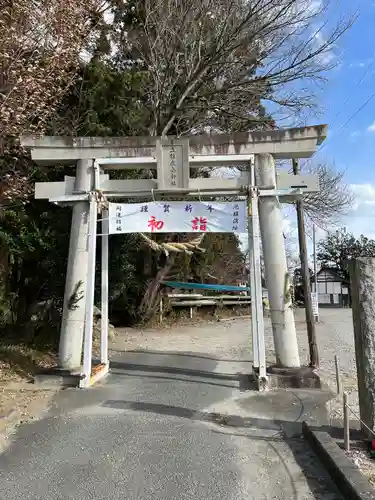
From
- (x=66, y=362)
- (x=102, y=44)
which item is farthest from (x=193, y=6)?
(x=66, y=362)

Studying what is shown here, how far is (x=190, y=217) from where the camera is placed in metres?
8.52

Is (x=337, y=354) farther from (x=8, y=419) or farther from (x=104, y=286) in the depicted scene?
(x=8, y=419)

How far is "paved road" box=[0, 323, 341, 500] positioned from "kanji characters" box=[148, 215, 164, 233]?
2.77 m

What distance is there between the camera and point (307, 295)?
412 inches

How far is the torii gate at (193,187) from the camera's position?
8523 millimetres

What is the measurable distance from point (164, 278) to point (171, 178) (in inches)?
545

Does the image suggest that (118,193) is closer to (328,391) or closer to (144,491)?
(328,391)

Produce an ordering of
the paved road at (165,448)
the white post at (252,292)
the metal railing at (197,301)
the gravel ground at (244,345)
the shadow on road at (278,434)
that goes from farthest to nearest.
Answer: the metal railing at (197,301) < the gravel ground at (244,345) < the white post at (252,292) < the shadow on road at (278,434) < the paved road at (165,448)

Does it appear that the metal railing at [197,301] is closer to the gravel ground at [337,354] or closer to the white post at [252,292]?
the gravel ground at [337,354]

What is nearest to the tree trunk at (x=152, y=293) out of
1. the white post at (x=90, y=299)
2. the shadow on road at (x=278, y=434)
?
the white post at (x=90, y=299)

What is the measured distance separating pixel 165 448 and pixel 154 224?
418 cm

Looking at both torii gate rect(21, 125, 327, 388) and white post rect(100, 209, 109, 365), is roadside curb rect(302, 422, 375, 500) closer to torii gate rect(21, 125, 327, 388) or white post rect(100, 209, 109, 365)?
torii gate rect(21, 125, 327, 388)

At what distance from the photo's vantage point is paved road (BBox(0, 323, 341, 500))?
4.44 meters

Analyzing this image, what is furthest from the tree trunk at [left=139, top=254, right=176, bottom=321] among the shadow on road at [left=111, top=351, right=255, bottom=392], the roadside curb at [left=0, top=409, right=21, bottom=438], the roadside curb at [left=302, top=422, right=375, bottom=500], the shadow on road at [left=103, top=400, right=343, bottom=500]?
the roadside curb at [left=302, top=422, right=375, bottom=500]
